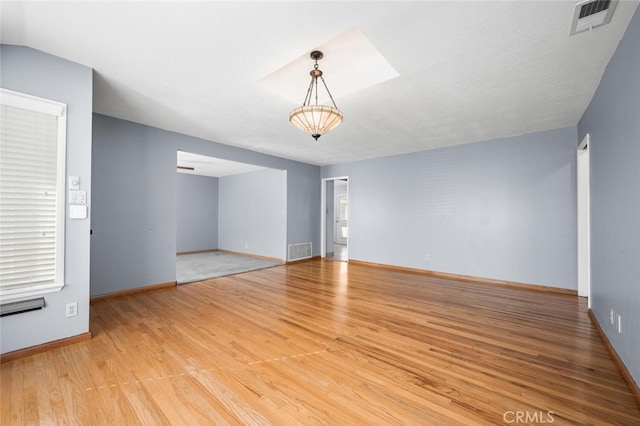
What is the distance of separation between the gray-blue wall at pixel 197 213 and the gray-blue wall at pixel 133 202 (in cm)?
373

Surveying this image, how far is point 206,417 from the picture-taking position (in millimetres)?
1544

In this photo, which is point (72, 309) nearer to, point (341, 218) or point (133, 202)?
point (133, 202)

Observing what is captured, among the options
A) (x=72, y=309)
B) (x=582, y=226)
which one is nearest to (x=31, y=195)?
(x=72, y=309)

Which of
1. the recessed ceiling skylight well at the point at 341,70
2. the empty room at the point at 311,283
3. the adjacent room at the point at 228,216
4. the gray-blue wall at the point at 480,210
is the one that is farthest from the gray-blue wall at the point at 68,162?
the gray-blue wall at the point at 480,210

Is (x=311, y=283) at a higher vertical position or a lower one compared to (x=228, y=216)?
lower

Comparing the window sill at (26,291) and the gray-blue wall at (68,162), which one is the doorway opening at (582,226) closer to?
the gray-blue wall at (68,162)

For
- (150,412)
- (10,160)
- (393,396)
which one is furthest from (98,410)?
(10,160)

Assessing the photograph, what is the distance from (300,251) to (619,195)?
571 centimetres

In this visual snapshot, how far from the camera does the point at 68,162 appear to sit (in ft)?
7.84

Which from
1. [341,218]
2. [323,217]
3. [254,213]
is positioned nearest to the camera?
[323,217]

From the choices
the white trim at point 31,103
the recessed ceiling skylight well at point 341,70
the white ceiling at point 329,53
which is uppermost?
the recessed ceiling skylight well at point 341,70

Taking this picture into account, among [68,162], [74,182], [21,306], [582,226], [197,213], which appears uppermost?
[68,162]

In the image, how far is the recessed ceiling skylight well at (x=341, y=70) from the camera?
242 cm

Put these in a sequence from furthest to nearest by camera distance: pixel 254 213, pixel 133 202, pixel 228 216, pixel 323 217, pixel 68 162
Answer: pixel 228 216 → pixel 254 213 → pixel 323 217 → pixel 133 202 → pixel 68 162
